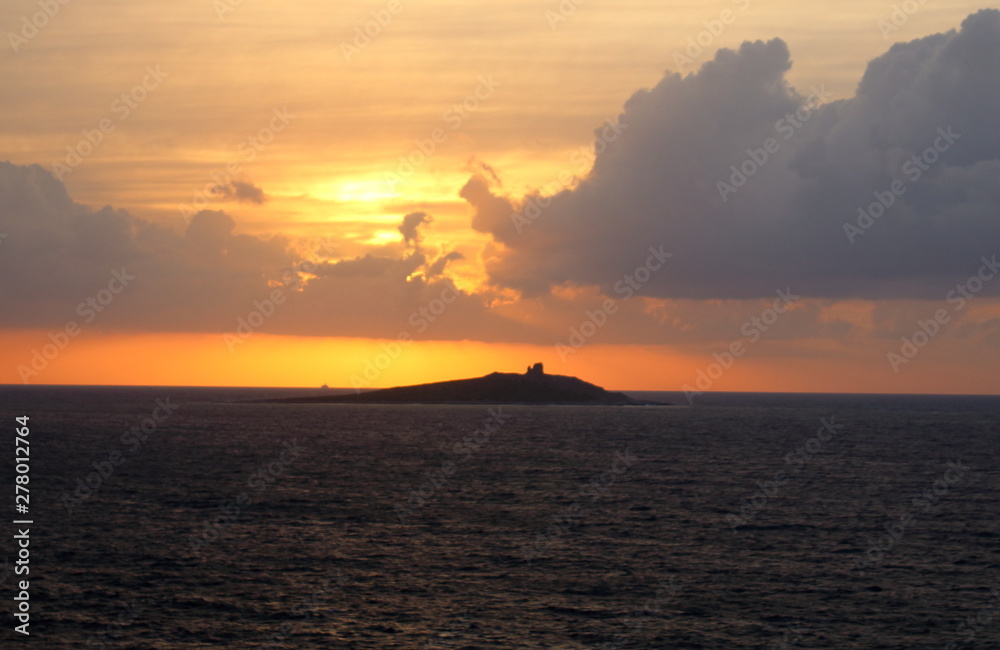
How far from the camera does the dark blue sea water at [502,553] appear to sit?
132 feet

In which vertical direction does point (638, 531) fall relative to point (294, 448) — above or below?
below

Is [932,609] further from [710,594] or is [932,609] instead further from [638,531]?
[638,531]

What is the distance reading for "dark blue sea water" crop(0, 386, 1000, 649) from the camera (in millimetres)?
40094

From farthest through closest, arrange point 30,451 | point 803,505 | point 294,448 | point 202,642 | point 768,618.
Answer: point 294,448 → point 30,451 → point 803,505 → point 768,618 → point 202,642

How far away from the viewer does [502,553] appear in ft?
177

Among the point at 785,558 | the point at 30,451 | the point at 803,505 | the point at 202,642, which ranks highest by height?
the point at 30,451

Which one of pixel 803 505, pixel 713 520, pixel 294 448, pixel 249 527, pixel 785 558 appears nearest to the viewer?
pixel 785 558

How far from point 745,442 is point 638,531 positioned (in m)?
85.8

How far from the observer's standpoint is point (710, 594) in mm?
45938

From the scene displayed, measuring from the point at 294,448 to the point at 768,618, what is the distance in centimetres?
9090

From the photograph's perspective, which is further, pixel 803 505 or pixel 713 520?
pixel 803 505

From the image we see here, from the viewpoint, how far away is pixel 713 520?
66.2 metres

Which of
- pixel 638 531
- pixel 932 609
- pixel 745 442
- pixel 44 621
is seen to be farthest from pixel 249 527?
pixel 745 442

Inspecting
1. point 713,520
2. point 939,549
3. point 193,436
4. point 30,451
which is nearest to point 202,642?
point 713,520
